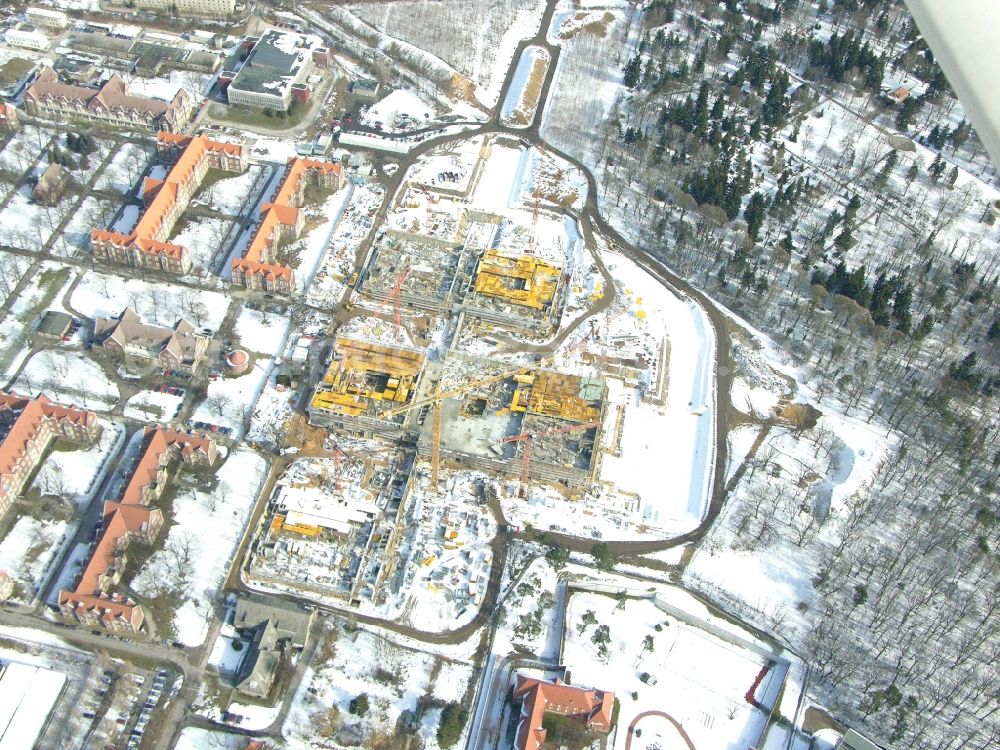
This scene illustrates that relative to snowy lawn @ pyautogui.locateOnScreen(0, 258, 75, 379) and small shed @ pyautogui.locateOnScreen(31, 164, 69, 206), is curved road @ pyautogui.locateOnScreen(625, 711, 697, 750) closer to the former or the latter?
snowy lawn @ pyautogui.locateOnScreen(0, 258, 75, 379)

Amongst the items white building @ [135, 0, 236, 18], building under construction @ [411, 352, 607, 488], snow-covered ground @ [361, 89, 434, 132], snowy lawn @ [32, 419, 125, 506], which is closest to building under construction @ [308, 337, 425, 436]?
building under construction @ [411, 352, 607, 488]

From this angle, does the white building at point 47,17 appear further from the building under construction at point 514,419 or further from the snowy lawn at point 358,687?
the snowy lawn at point 358,687

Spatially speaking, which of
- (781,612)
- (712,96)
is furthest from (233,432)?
(712,96)

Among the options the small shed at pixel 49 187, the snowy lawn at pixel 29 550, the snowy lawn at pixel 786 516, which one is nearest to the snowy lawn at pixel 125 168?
the small shed at pixel 49 187

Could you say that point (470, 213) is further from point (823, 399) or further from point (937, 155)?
point (937, 155)

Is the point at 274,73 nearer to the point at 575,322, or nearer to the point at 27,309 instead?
the point at 27,309
